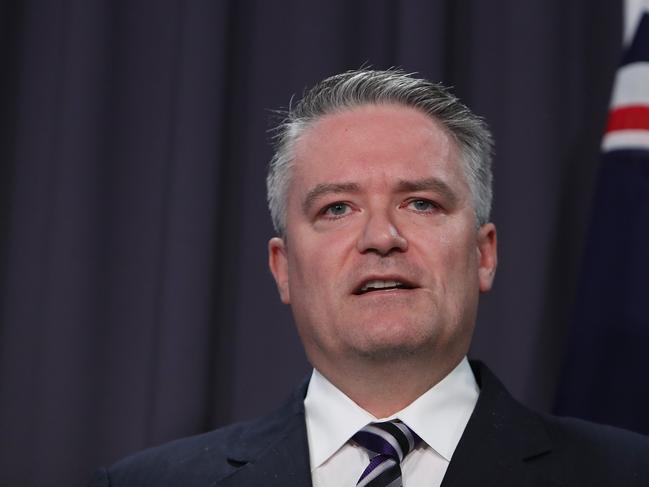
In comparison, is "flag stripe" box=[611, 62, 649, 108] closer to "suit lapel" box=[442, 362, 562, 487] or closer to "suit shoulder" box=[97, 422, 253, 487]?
"suit lapel" box=[442, 362, 562, 487]

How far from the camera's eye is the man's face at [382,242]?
1304 mm

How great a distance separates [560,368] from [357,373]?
2.19ft

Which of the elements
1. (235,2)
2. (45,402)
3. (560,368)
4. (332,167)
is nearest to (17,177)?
(45,402)

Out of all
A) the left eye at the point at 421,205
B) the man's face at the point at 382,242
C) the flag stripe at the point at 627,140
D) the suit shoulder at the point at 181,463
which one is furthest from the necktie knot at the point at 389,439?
the flag stripe at the point at 627,140

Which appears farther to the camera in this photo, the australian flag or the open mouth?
the australian flag

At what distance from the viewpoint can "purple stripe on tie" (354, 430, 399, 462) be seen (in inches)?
50.2

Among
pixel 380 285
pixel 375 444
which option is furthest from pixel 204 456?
pixel 380 285

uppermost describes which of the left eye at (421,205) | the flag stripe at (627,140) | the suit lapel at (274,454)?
the flag stripe at (627,140)

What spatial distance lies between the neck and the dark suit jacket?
0.27 ft

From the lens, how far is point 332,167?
141 cm

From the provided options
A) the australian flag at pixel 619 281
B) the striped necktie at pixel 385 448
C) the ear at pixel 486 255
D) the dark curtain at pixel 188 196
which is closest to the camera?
the striped necktie at pixel 385 448

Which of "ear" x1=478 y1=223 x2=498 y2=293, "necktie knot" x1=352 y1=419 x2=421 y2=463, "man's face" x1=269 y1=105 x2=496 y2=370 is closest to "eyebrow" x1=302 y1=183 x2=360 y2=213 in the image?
"man's face" x1=269 y1=105 x2=496 y2=370

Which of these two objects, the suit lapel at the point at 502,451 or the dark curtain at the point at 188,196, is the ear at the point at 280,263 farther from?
the dark curtain at the point at 188,196

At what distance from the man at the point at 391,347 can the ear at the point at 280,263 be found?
0.09ft
